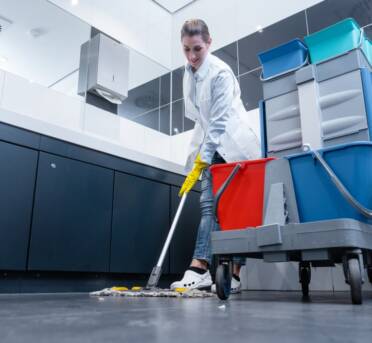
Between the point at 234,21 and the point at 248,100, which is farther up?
the point at 234,21

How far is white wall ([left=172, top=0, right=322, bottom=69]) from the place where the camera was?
273 cm

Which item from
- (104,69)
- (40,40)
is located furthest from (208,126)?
(40,40)

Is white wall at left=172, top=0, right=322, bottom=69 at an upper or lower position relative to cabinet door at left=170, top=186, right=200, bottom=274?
upper

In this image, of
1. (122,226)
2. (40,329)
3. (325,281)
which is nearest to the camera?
(40,329)

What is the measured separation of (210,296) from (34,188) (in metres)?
0.77

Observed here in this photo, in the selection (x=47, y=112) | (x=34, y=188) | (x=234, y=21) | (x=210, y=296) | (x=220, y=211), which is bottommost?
(x=210, y=296)

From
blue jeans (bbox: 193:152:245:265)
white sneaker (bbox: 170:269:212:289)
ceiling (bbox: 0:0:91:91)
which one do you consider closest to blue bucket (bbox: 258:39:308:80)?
blue jeans (bbox: 193:152:245:265)

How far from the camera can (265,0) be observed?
2869mm

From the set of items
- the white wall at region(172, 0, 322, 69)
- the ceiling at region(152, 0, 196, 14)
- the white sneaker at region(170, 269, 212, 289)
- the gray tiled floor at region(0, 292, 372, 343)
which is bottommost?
the gray tiled floor at region(0, 292, 372, 343)

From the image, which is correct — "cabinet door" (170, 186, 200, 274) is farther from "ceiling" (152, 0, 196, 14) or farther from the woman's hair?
"ceiling" (152, 0, 196, 14)

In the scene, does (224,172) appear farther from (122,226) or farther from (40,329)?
(40,329)

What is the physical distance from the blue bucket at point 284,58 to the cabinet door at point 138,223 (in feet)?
2.58

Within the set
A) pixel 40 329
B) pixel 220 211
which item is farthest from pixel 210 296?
pixel 40 329

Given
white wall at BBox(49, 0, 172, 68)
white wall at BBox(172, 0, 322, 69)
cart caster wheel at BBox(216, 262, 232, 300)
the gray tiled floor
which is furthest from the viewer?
white wall at BBox(49, 0, 172, 68)
